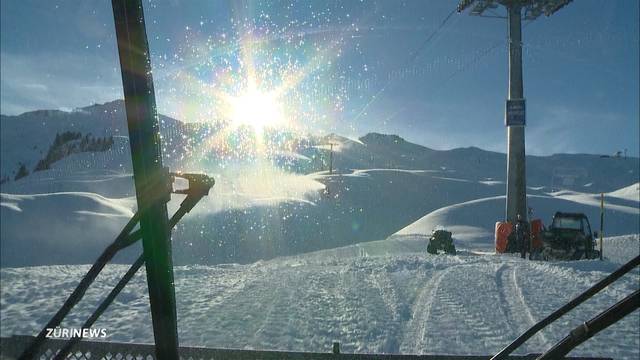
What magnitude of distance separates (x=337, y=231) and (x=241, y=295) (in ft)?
114

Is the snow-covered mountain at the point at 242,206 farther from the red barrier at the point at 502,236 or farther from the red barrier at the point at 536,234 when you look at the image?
the red barrier at the point at 536,234

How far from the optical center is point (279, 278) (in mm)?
12094

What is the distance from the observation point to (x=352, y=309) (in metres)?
8.71

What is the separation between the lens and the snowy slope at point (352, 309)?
6730 mm

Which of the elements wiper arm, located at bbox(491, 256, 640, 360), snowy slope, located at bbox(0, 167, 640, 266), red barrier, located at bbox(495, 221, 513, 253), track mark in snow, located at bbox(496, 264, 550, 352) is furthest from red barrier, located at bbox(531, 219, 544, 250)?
wiper arm, located at bbox(491, 256, 640, 360)

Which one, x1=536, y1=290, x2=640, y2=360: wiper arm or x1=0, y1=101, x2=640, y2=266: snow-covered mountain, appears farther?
x1=0, y1=101, x2=640, y2=266: snow-covered mountain

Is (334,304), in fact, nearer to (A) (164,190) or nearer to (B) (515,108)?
(A) (164,190)

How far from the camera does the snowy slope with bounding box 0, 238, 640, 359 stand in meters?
6.73

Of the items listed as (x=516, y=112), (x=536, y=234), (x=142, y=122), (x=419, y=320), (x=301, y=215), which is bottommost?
(x=301, y=215)

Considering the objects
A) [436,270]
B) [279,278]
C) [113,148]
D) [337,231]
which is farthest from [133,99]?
[113,148]

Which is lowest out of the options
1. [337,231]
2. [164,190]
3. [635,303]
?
[337,231]

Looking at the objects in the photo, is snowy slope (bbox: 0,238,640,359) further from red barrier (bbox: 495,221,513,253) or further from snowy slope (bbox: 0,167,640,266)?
red barrier (bbox: 495,221,513,253)

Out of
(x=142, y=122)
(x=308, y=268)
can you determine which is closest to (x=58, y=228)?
(x=308, y=268)

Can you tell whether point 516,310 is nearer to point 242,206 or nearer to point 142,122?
point 142,122
